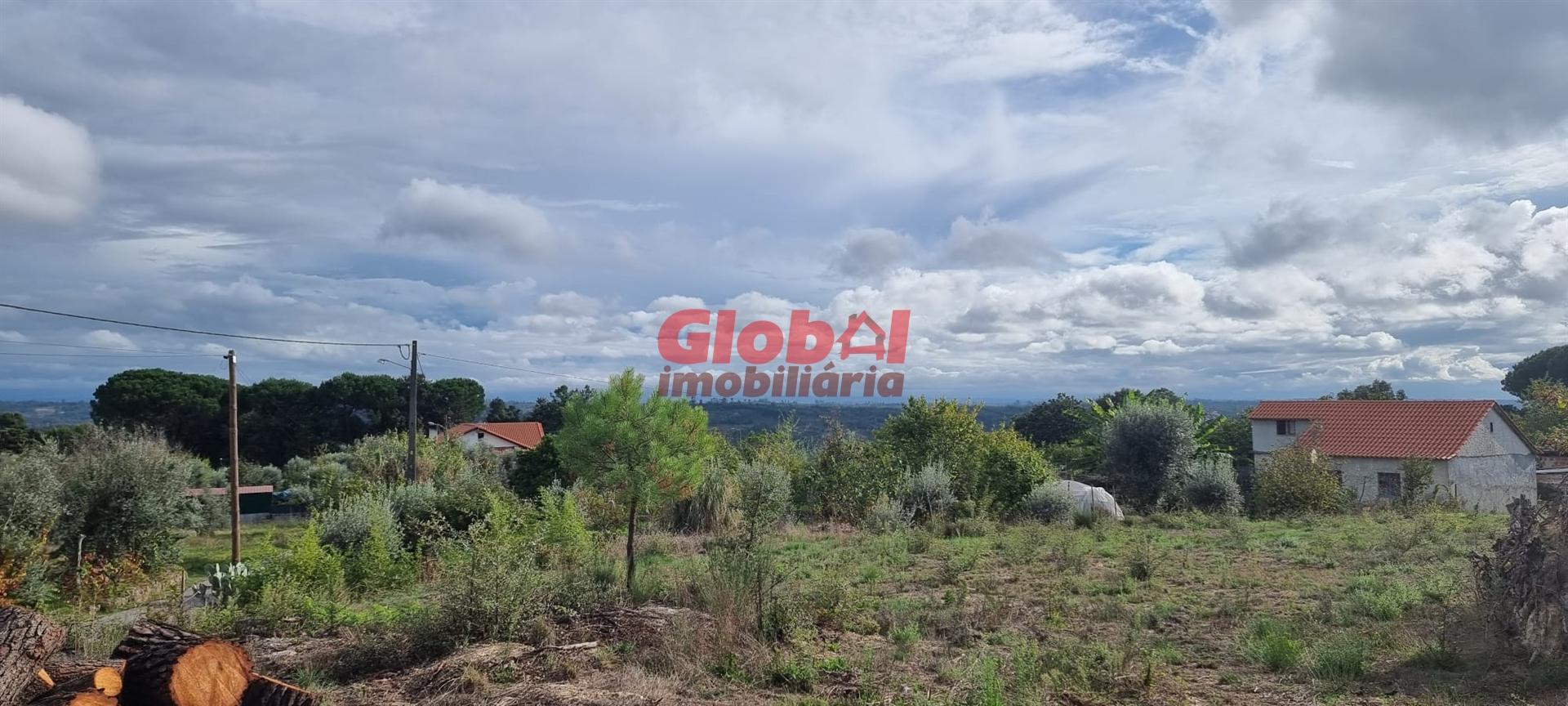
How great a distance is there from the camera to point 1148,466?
20.6 meters

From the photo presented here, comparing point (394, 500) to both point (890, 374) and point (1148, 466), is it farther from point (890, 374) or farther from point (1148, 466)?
point (1148, 466)

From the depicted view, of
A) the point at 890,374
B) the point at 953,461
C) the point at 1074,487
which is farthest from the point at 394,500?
the point at 1074,487

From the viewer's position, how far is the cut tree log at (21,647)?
4.73 meters

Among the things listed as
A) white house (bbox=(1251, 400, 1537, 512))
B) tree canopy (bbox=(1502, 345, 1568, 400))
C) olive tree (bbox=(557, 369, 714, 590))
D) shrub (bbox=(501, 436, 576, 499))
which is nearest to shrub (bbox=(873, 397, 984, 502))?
shrub (bbox=(501, 436, 576, 499))

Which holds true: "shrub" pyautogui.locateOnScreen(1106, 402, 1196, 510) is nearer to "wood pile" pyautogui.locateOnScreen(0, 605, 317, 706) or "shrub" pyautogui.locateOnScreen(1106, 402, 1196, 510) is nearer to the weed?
the weed

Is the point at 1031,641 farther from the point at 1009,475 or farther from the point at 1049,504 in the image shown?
the point at 1009,475

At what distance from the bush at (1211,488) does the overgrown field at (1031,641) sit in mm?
8190

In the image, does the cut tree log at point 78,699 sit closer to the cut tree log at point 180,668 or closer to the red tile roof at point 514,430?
the cut tree log at point 180,668

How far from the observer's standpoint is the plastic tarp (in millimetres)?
17219

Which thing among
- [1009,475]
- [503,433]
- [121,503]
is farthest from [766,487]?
[503,433]

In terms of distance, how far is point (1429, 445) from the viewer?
2491 cm

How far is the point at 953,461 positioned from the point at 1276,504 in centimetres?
709

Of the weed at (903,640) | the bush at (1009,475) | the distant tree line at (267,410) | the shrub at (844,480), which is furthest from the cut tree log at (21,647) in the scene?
the distant tree line at (267,410)

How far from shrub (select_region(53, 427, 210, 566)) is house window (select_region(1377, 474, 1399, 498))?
2872 centimetres
